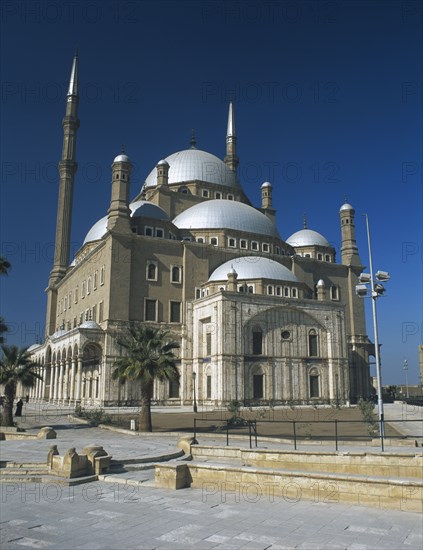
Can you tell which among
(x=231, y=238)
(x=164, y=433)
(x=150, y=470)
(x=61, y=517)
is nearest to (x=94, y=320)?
(x=231, y=238)

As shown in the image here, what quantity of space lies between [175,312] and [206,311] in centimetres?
391

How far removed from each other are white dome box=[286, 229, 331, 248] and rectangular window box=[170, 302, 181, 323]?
23.4 metres

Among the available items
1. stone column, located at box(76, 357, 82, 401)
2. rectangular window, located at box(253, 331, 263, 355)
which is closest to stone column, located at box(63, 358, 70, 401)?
stone column, located at box(76, 357, 82, 401)

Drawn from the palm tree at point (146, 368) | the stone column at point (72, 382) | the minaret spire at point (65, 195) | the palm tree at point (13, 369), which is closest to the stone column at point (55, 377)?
the stone column at point (72, 382)

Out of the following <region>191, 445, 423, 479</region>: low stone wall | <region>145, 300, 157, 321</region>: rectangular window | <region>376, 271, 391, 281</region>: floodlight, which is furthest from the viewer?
<region>145, 300, 157, 321</region>: rectangular window

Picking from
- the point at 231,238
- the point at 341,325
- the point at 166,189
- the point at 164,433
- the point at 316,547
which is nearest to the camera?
the point at 316,547

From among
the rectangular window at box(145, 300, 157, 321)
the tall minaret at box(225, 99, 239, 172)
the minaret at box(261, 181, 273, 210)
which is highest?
the tall minaret at box(225, 99, 239, 172)

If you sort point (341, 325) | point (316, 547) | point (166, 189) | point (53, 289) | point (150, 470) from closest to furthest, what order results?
point (316, 547)
point (150, 470)
point (341, 325)
point (166, 189)
point (53, 289)

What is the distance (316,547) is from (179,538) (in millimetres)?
2061

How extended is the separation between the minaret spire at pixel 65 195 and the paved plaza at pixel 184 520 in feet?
177

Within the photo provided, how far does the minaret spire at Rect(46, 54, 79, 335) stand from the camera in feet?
207

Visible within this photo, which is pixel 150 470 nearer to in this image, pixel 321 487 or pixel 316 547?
pixel 321 487

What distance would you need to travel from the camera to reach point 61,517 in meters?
9.05

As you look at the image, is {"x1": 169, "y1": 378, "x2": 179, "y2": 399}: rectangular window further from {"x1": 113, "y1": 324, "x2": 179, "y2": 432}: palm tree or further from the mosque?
{"x1": 113, "y1": 324, "x2": 179, "y2": 432}: palm tree
